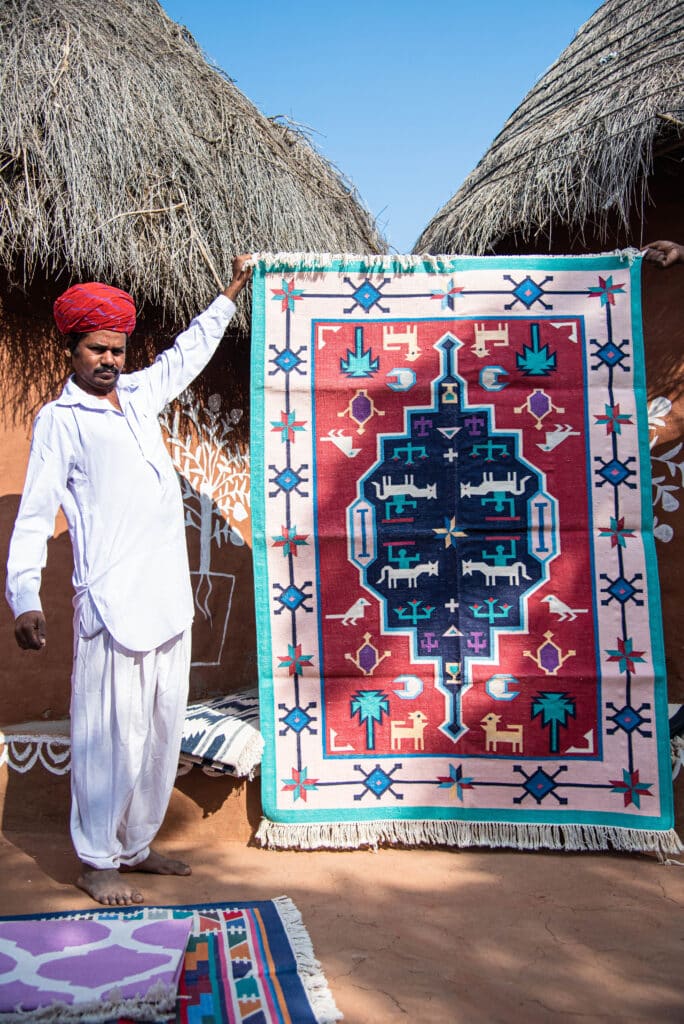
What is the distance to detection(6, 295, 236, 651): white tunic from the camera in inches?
113

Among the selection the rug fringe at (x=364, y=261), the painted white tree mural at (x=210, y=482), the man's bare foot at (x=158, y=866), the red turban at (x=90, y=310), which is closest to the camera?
the red turban at (x=90, y=310)

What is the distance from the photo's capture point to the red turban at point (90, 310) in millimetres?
2961

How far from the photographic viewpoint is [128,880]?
9.96 feet

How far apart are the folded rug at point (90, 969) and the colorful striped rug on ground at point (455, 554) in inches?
37.6

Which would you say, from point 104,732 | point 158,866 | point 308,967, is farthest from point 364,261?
point 308,967

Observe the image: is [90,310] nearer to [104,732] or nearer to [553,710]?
[104,732]

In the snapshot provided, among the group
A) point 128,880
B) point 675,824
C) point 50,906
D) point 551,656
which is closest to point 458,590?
point 551,656

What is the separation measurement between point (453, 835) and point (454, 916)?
0.52 metres

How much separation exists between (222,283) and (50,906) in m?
2.67

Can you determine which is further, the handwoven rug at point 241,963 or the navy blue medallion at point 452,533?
the navy blue medallion at point 452,533

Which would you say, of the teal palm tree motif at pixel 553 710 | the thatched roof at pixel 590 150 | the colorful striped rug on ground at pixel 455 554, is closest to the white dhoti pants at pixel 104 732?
the colorful striped rug on ground at pixel 455 554

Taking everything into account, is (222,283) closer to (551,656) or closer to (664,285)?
(664,285)

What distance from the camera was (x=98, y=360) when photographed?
119 inches

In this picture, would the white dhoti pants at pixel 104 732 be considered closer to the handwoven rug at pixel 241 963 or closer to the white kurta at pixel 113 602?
the white kurta at pixel 113 602
